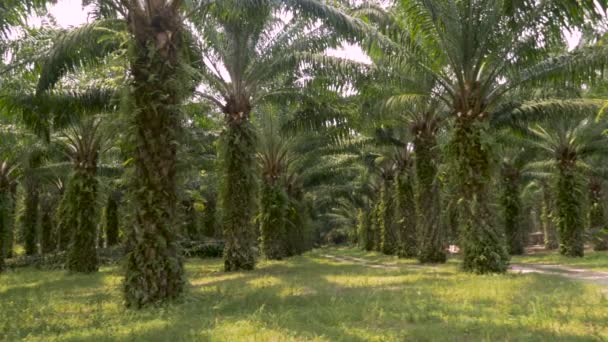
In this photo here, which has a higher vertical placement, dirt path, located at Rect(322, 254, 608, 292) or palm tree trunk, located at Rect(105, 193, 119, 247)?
palm tree trunk, located at Rect(105, 193, 119, 247)

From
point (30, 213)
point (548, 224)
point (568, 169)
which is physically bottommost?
point (548, 224)

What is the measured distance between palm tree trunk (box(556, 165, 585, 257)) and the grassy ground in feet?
37.7

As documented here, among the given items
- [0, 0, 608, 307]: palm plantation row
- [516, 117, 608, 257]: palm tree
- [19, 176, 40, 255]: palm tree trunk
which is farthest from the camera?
[19, 176, 40, 255]: palm tree trunk

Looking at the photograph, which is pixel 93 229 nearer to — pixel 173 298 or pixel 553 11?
pixel 173 298

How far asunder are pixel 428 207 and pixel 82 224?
1219cm

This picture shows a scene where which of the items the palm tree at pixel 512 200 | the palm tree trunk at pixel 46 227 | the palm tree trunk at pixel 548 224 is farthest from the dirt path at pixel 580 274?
the palm tree trunk at pixel 46 227

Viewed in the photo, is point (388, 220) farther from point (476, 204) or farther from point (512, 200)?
point (476, 204)

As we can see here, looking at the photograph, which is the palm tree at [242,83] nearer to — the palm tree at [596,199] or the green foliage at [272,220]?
the green foliage at [272,220]

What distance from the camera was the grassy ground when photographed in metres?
6.41

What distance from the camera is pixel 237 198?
16172 mm

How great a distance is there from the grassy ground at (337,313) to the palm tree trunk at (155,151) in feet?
1.90

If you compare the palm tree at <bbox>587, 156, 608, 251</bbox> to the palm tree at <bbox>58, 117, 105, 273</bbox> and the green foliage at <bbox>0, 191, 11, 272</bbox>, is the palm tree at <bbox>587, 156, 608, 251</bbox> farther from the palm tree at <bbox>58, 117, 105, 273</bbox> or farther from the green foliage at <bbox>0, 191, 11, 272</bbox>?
the green foliage at <bbox>0, 191, 11, 272</bbox>

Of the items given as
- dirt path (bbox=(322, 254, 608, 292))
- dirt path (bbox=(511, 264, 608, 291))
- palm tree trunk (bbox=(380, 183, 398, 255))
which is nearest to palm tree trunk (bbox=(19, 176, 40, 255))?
palm tree trunk (bbox=(380, 183, 398, 255))

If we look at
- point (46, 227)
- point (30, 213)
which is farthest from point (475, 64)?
point (46, 227)
